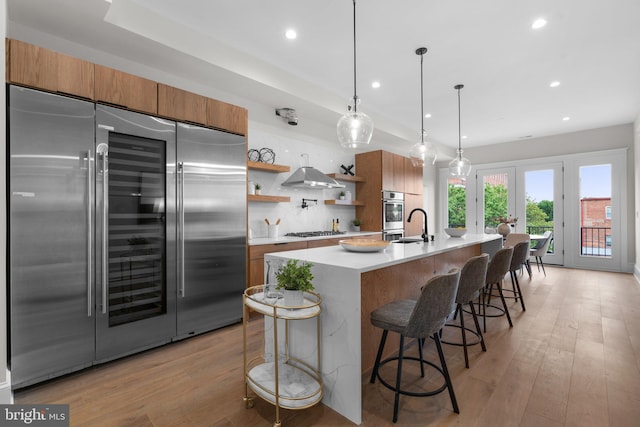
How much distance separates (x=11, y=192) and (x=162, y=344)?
165 centimetres

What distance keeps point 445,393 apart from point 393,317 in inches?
28.2

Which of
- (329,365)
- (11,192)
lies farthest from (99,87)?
(329,365)

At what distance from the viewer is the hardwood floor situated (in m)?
1.79

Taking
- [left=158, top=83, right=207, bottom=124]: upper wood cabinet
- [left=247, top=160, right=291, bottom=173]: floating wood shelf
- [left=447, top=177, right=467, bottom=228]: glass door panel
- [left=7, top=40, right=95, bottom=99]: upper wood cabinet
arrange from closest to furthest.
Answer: [left=7, top=40, right=95, bottom=99]: upper wood cabinet < [left=158, top=83, right=207, bottom=124]: upper wood cabinet < [left=247, top=160, right=291, bottom=173]: floating wood shelf < [left=447, top=177, right=467, bottom=228]: glass door panel

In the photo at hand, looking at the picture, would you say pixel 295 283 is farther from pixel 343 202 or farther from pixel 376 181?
pixel 376 181

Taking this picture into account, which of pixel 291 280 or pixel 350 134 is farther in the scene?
pixel 350 134

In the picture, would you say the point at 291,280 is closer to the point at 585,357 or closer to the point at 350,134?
the point at 350,134

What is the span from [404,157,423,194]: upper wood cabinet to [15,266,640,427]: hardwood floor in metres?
3.82

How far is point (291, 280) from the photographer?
177cm

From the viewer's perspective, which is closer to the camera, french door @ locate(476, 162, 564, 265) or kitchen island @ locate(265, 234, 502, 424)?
kitchen island @ locate(265, 234, 502, 424)

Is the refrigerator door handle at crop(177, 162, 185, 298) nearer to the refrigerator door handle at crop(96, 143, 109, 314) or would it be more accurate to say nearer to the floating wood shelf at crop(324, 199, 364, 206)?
the refrigerator door handle at crop(96, 143, 109, 314)

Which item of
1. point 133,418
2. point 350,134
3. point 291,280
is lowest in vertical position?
point 133,418

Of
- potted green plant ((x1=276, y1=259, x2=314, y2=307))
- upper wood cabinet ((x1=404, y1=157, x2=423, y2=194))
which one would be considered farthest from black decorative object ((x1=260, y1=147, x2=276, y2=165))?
upper wood cabinet ((x1=404, y1=157, x2=423, y2=194))

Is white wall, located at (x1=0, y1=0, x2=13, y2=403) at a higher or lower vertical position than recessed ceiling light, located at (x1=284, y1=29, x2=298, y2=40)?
lower
